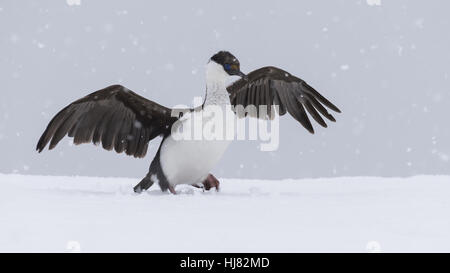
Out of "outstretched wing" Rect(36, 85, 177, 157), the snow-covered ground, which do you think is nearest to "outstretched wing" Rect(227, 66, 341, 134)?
the snow-covered ground

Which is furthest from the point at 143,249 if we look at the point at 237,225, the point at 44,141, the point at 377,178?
the point at 377,178

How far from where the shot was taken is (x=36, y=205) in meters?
4.43

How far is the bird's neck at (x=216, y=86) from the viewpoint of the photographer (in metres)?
5.14

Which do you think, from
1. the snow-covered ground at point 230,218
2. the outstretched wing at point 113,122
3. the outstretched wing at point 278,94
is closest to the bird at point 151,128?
the outstretched wing at point 113,122

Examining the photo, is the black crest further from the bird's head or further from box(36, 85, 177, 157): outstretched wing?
box(36, 85, 177, 157): outstretched wing

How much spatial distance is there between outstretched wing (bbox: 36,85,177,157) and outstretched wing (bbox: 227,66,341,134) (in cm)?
105

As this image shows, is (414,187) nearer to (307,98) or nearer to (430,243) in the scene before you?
(307,98)

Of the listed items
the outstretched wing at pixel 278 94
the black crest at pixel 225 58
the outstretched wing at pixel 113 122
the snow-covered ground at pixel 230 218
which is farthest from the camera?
the outstretched wing at pixel 278 94

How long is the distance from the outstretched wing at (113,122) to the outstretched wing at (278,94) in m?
1.05

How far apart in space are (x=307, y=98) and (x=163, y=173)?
1.65m

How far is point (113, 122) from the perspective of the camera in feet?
17.8

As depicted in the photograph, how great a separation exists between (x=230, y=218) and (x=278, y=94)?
2.45 m

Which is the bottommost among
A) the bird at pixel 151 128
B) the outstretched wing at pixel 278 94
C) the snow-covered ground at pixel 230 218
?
the snow-covered ground at pixel 230 218

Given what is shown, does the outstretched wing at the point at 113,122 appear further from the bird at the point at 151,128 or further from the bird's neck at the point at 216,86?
the bird's neck at the point at 216,86
